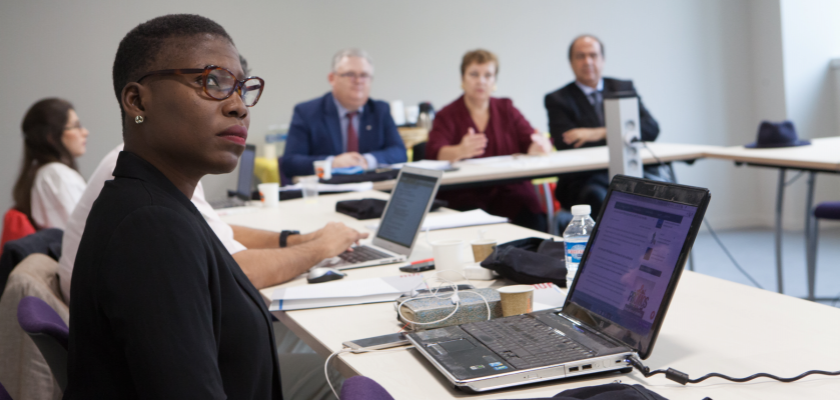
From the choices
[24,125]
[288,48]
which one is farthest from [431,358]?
[288,48]

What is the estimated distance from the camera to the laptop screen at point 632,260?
1020 mm

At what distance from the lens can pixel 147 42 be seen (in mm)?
920

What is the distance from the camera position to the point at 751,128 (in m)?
6.15

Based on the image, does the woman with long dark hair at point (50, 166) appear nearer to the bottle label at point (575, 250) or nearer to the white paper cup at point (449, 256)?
the white paper cup at point (449, 256)

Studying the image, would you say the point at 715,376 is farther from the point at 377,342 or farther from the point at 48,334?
the point at 48,334

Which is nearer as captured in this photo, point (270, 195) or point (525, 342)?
point (525, 342)

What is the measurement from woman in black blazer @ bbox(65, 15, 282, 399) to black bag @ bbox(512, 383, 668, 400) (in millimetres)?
409

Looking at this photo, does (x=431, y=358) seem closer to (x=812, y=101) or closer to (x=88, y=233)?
(x=88, y=233)

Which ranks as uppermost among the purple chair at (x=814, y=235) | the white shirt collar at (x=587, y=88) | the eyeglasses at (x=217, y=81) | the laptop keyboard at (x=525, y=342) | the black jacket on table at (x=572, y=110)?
the eyeglasses at (x=217, y=81)

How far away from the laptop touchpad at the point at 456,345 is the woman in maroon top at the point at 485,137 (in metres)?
2.82

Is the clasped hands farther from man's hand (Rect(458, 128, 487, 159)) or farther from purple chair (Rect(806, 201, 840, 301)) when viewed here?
purple chair (Rect(806, 201, 840, 301))

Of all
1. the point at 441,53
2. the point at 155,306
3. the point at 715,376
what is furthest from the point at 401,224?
the point at 441,53

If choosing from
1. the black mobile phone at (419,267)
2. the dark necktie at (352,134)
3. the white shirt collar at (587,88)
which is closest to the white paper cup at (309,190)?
the dark necktie at (352,134)

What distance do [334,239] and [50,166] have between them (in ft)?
6.85
